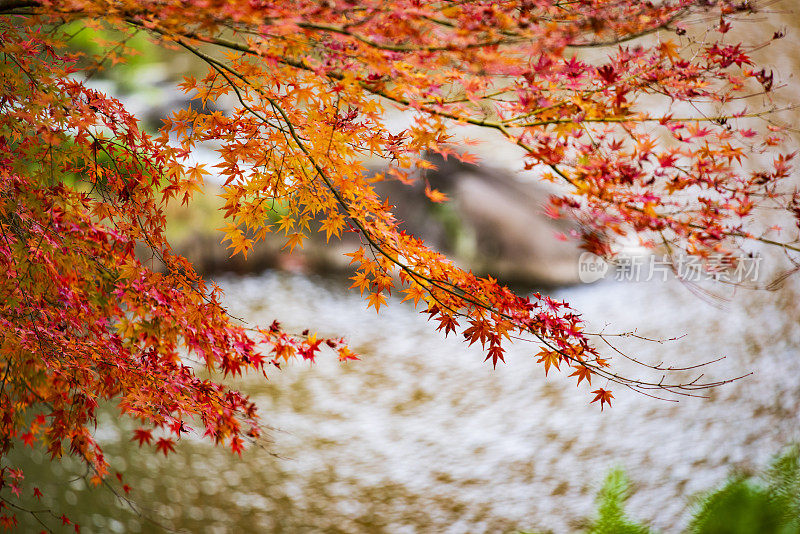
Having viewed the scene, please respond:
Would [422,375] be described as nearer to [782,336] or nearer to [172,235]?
[172,235]

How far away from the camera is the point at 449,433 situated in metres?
5.70

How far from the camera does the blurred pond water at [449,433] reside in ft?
16.2

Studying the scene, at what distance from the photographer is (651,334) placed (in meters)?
6.64

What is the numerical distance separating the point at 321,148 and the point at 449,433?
12.6 feet

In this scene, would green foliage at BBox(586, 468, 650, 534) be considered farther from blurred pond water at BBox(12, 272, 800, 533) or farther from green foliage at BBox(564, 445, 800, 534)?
blurred pond water at BBox(12, 272, 800, 533)

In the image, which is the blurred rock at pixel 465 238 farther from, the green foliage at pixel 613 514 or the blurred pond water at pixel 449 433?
the green foliage at pixel 613 514

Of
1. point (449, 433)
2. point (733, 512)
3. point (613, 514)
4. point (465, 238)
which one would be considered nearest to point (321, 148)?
point (613, 514)

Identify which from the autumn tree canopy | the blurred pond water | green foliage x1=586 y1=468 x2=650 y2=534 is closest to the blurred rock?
the blurred pond water

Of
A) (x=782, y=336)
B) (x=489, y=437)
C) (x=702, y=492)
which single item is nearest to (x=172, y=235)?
(x=489, y=437)

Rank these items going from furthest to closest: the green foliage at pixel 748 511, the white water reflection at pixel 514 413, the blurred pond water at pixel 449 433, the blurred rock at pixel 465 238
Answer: the blurred rock at pixel 465 238 < the white water reflection at pixel 514 413 < the blurred pond water at pixel 449 433 < the green foliage at pixel 748 511

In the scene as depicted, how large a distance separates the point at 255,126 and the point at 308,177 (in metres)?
0.32

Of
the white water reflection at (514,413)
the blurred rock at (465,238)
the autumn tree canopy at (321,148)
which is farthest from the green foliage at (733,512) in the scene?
the blurred rock at (465,238)

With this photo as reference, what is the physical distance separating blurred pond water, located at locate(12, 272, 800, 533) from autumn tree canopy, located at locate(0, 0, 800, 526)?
1762 millimetres

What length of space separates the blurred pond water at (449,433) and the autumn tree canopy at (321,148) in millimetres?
1762
